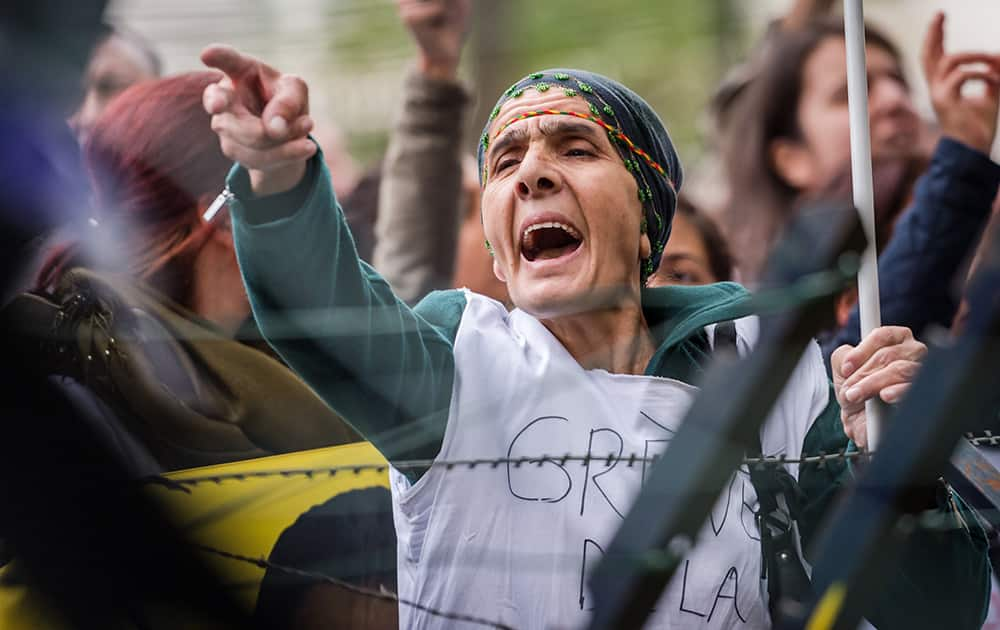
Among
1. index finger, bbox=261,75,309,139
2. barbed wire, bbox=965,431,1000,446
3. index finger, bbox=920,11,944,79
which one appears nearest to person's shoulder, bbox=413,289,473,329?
index finger, bbox=261,75,309,139

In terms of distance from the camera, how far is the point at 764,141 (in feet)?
5.61

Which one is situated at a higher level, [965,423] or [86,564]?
[965,423]

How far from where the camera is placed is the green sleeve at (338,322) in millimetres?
1244

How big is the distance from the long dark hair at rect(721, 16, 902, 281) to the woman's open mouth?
26 cm

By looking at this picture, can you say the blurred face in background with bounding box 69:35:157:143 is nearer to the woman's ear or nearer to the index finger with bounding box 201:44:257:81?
the index finger with bounding box 201:44:257:81

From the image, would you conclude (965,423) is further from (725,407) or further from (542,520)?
(542,520)

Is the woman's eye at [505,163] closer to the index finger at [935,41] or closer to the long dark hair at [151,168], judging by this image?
the long dark hair at [151,168]

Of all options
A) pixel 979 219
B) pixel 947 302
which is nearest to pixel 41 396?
pixel 947 302

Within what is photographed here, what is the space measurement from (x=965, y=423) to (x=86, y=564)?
60 centimetres

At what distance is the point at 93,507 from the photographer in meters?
0.92

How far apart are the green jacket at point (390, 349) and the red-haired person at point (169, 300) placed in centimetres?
20

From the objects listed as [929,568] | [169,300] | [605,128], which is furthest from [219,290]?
[929,568]

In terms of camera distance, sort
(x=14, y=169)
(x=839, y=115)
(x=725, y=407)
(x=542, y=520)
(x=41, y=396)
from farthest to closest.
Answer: (x=839, y=115) → (x=542, y=520) → (x=14, y=169) → (x=41, y=396) → (x=725, y=407)

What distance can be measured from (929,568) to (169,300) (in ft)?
3.07
